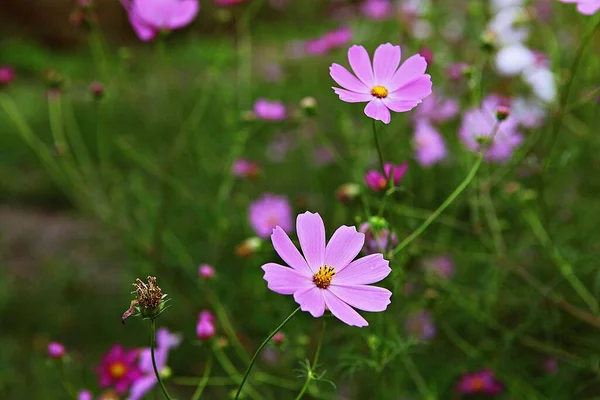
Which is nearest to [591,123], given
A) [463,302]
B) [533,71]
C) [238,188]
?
[533,71]

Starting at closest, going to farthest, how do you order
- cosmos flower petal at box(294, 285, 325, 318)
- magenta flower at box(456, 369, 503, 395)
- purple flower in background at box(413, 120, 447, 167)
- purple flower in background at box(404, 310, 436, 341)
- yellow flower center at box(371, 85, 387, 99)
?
cosmos flower petal at box(294, 285, 325, 318)
yellow flower center at box(371, 85, 387, 99)
magenta flower at box(456, 369, 503, 395)
purple flower in background at box(404, 310, 436, 341)
purple flower in background at box(413, 120, 447, 167)

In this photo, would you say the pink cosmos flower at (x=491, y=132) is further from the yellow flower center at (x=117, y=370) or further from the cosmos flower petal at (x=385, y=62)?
the yellow flower center at (x=117, y=370)

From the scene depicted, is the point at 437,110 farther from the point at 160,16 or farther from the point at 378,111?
the point at 378,111

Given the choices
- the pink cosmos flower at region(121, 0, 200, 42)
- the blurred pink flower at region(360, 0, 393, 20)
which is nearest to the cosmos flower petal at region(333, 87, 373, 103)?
the pink cosmos flower at region(121, 0, 200, 42)

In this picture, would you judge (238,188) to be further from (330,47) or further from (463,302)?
(463,302)

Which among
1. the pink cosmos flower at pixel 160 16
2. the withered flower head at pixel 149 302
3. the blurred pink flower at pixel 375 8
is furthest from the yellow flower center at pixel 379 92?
the blurred pink flower at pixel 375 8

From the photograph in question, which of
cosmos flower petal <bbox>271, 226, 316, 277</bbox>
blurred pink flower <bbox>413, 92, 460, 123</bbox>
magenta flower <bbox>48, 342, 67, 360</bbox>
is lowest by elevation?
magenta flower <bbox>48, 342, 67, 360</bbox>

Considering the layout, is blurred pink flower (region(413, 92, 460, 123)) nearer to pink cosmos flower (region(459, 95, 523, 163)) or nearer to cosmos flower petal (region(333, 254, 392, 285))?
pink cosmos flower (region(459, 95, 523, 163))
